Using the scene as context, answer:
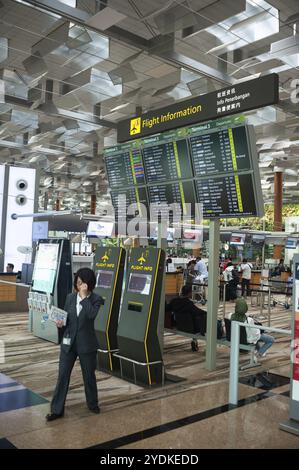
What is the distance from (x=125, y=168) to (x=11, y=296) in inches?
223

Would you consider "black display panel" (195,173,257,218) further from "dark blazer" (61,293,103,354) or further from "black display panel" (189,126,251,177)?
"dark blazer" (61,293,103,354)

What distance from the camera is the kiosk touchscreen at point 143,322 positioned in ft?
16.6

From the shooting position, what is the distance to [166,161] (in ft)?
20.0

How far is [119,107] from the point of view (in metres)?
12.7

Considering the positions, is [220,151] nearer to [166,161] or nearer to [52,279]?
[166,161]

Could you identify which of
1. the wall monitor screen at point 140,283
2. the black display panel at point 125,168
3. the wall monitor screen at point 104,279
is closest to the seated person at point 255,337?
the wall monitor screen at point 140,283

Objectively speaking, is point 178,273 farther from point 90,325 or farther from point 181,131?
point 90,325

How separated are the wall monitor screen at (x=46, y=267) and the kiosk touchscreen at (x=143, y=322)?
271 cm

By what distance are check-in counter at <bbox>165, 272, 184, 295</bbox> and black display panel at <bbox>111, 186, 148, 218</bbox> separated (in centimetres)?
719

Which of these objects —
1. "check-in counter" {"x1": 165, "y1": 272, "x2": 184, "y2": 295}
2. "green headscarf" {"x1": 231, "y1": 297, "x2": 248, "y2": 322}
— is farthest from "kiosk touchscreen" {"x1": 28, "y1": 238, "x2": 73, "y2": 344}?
"check-in counter" {"x1": 165, "y1": 272, "x2": 184, "y2": 295}

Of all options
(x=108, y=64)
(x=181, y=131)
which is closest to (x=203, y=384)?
(x=181, y=131)

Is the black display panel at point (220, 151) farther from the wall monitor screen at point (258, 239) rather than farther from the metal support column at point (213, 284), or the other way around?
the wall monitor screen at point (258, 239)

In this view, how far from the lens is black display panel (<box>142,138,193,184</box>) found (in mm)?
5871
